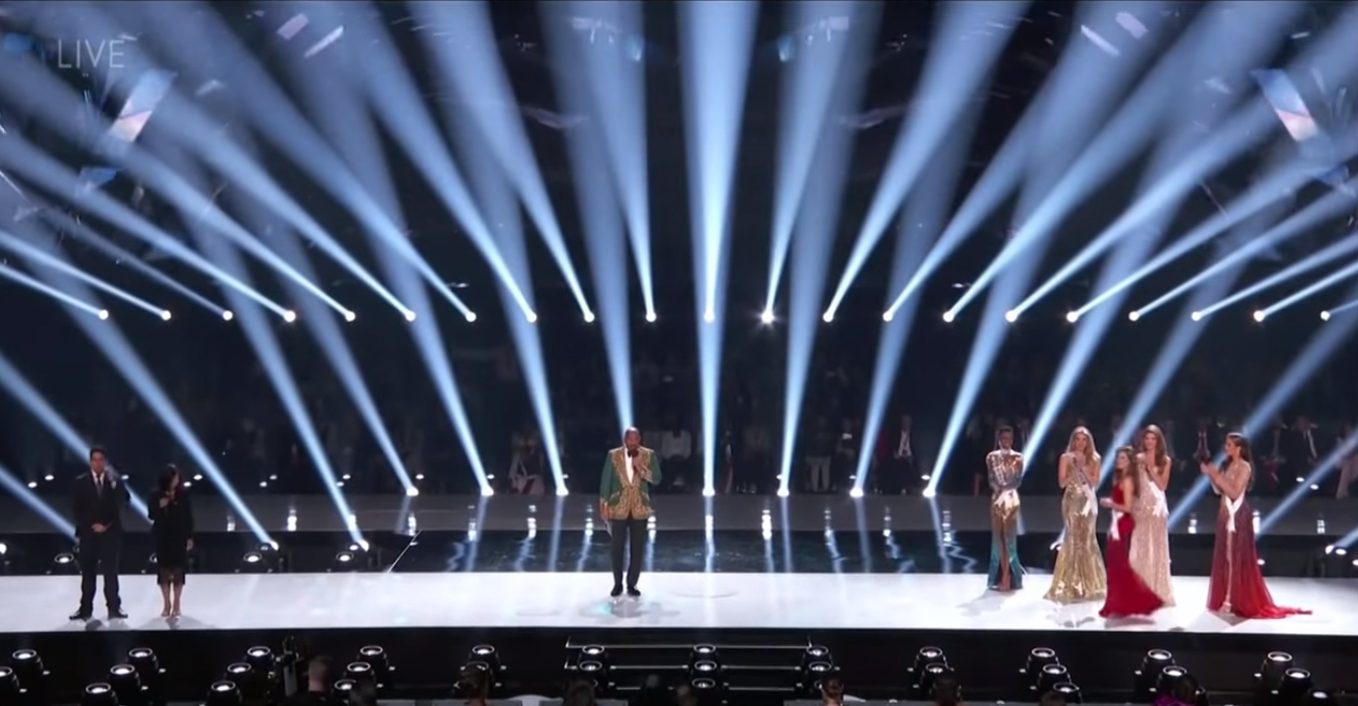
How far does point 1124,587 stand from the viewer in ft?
33.7

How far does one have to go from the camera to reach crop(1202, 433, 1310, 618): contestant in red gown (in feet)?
33.4

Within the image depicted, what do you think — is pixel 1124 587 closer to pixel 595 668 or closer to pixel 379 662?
pixel 595 668

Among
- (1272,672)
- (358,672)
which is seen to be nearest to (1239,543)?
(1272,672)

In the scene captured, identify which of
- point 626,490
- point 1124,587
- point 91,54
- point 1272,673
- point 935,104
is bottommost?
point 1272,673

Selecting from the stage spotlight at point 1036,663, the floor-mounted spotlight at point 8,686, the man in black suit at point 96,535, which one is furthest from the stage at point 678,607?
the floor-mounted spotlight at point 8,686

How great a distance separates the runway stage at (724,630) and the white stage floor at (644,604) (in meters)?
0.02

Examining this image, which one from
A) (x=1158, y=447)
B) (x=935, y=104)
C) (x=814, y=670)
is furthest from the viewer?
(x=935, y=104)

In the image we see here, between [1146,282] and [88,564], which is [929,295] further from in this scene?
[88,564]

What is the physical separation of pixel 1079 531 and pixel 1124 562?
1.55ft

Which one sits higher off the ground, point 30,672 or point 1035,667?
point 1035,667

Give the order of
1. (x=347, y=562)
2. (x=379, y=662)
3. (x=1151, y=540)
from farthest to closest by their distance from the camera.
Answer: (x=347, y=562) → (x=1151, y=540) → (x=379, y=662)

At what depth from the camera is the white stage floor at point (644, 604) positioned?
996 cm

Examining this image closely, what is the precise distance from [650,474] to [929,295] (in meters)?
7.33

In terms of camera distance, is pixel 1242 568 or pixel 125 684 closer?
pixel 125 684
